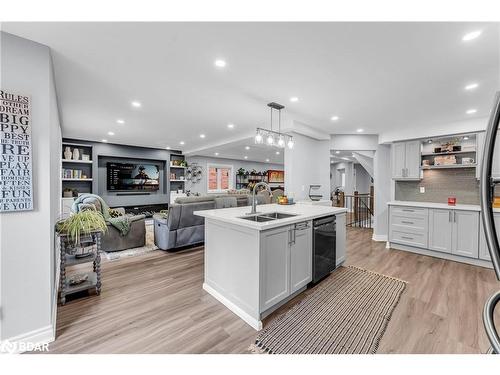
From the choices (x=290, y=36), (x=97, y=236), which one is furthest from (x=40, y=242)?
(x=290, y=36)

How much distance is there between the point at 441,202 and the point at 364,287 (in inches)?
116

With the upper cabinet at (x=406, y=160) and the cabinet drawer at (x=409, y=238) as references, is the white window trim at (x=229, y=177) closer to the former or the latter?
the upper cabinet at (x=406, y=160)

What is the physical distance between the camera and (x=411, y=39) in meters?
1.79

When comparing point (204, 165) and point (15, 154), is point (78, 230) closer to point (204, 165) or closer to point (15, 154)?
point (15, 154)

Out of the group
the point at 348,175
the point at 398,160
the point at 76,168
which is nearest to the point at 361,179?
the point at 348,175

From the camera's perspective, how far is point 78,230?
2371 mm

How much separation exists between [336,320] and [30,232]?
9.09 ft

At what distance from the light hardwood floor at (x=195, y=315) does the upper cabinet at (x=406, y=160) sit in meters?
1.87

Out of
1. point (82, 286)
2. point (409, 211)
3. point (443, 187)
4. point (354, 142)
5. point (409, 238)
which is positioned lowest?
point (82, 286)

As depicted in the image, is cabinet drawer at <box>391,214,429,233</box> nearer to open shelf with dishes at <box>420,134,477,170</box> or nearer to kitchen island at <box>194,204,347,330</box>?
open shelf with dishes at <box>420,134,477,170</box>

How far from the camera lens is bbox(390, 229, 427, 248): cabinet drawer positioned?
4086 mm

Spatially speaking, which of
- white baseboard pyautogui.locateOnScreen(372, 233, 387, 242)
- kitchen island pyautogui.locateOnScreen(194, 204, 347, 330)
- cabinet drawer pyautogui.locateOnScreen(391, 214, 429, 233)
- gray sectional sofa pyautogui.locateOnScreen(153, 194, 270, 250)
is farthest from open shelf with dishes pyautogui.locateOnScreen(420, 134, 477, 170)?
gray sectional sofa pyautogui.locateOnScreen(153, 194, 270, 250)

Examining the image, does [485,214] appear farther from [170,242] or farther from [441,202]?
[441,202]

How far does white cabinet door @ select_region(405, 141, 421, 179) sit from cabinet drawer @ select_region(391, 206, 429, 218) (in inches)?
27.4
